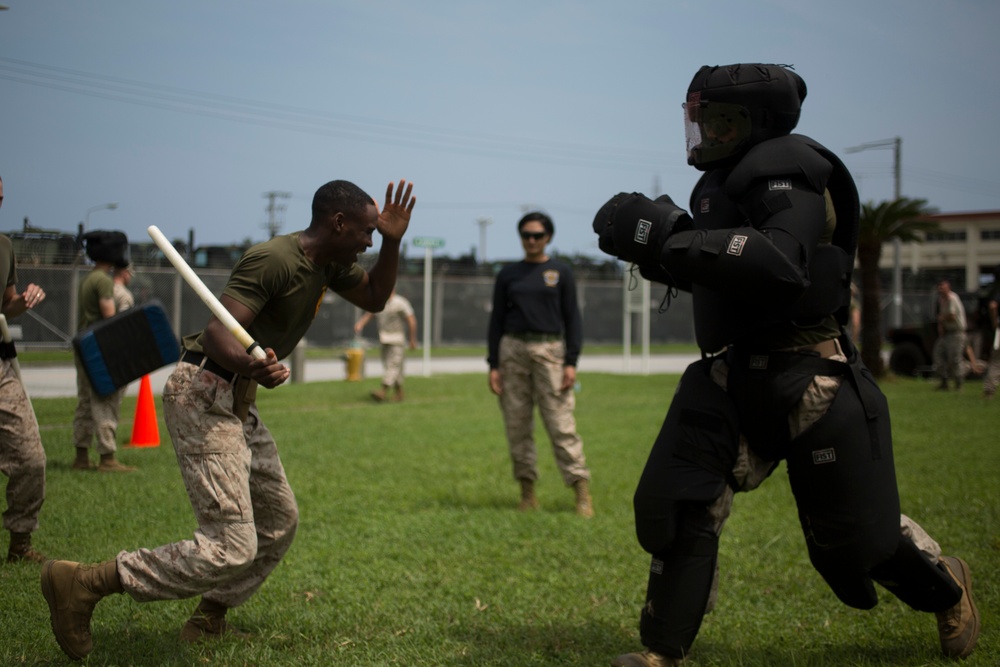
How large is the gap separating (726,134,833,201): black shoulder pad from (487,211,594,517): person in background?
419 centimetres

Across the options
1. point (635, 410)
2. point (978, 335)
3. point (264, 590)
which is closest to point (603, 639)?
point (264, 590)

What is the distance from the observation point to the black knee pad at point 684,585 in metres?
3.66

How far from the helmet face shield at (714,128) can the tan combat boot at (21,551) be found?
429 centimetres

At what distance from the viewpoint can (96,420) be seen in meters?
8.74

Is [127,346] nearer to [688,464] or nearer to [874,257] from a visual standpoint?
[688,464]

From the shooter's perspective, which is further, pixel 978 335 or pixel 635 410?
pixel 978 335

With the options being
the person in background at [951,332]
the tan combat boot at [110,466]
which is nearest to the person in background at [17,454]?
the tan combat boot at [110,466]

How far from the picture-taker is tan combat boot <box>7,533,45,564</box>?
533cm

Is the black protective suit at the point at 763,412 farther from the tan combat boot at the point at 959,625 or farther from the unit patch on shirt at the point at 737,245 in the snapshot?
the tan combat boot at the point at 959,625

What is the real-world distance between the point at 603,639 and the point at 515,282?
3.89 meters

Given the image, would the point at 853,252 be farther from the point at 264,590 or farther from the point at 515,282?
the point at 515,282

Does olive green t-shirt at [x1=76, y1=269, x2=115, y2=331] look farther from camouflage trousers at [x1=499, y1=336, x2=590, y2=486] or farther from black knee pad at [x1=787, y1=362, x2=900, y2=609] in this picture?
black knee pad at [x1=787, y1=362, x2=900, y2=609]

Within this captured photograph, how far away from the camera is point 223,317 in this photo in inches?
140

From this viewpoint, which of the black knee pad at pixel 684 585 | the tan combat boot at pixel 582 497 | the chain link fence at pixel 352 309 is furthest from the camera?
the chain link fence at pixel 352 309
